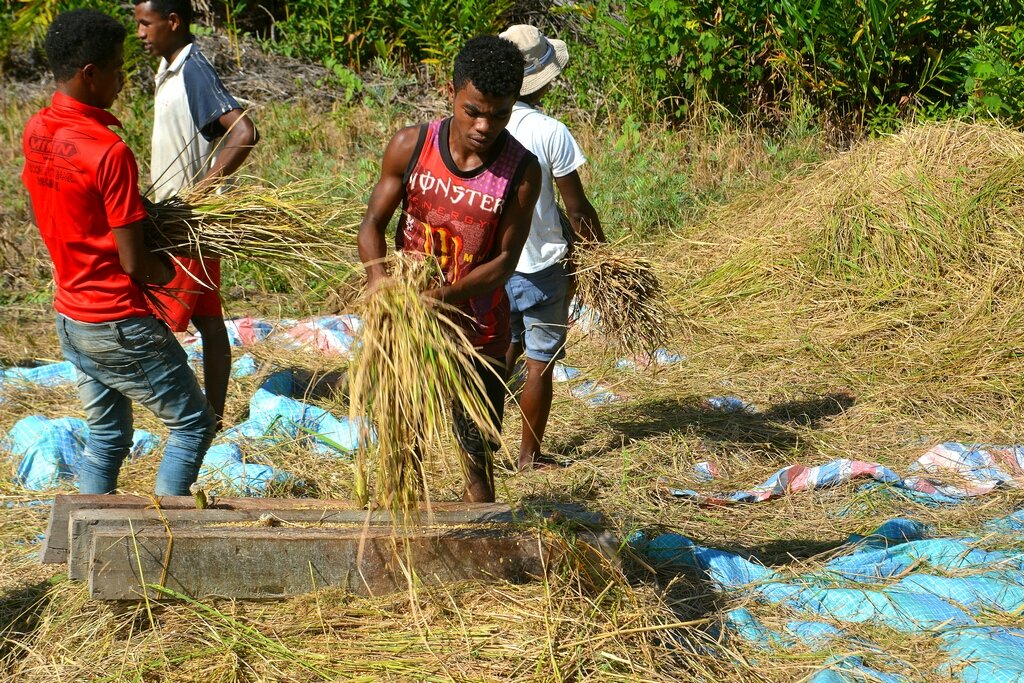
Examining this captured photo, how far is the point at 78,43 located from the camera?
2.92 meters

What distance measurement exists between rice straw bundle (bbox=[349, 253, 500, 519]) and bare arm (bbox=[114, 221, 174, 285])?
767mm

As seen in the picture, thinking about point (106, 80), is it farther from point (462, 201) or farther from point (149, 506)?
point (149, 506)

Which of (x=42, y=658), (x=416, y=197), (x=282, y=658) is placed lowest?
(x=42, y=658)

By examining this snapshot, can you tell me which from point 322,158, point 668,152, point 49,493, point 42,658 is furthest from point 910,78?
point 42,658

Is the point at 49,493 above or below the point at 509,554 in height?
below

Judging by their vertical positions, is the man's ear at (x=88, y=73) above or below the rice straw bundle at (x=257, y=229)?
above

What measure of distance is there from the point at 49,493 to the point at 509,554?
2.06m

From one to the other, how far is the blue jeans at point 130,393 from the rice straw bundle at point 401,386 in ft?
2.60

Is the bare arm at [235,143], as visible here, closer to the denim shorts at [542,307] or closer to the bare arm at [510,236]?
the denim shorts at [542,307]

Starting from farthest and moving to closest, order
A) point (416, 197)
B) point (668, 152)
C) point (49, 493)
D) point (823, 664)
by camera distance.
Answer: point (668, 152), point (49, 493), point (416, 197), point (823, 664)

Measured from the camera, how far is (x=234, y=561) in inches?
109

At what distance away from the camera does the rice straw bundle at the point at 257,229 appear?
331 centimetres

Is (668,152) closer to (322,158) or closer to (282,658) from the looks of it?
(322,158)

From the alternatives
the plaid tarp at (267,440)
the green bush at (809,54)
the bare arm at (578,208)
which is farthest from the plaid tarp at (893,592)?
the green bush at (809,54)
